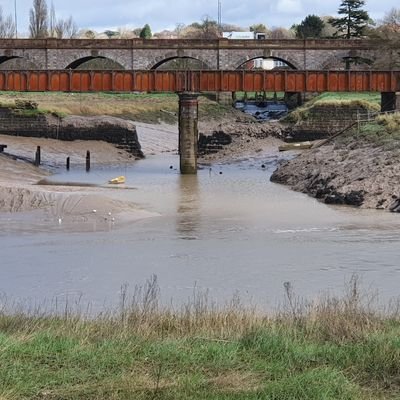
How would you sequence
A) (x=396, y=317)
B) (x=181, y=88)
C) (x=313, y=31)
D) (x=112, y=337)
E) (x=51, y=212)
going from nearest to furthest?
(x=112, y=337)
(x=396, y=317)
(x=51, y=212)
(x=181, y=88)
(x=313, y=31)

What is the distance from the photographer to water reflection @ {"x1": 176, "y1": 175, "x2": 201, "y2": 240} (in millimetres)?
27773

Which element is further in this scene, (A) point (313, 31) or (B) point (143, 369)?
(A) point (313, 31)

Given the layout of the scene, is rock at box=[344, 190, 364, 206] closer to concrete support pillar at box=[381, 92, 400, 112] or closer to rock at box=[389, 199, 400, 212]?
rock at box=[389, 199, 400, 212]

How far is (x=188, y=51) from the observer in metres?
91.1

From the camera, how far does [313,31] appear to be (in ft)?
478

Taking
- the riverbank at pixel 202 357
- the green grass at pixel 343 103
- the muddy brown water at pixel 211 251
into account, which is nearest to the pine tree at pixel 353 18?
the green grass at pixel 343 103

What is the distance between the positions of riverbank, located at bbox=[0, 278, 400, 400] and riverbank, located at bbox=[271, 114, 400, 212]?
2382cm

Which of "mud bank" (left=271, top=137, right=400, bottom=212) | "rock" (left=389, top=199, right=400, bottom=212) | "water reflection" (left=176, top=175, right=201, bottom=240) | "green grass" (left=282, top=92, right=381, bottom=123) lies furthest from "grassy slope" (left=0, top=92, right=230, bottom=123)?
"rock" (left=389, top=199, right=400, bottom=212)

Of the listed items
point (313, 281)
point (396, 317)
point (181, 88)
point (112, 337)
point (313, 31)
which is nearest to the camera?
point (112, 337)

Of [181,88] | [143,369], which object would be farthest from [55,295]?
[181,88]

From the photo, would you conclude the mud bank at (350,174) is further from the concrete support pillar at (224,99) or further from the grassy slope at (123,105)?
the concrete support pillar at (224,99)

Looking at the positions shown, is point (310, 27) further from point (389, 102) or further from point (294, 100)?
point (389, 102)

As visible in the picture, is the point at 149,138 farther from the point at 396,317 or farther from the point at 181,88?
the point at 396,317

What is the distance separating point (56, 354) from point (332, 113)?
223 feet
